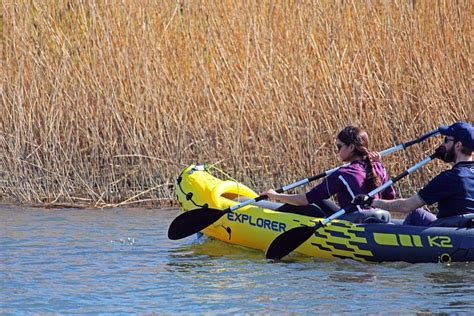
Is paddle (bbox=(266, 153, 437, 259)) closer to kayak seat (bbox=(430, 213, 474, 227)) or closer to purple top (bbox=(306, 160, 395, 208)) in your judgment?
purple top (bbox=(306, 160, 395, 208))

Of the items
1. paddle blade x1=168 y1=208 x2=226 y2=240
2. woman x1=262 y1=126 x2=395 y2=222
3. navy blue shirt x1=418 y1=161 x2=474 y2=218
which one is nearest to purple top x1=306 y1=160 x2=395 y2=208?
woman x1=262 y1=126 x2=395 y2=222

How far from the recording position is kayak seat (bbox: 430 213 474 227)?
25.3 feet

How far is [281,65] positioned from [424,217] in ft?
9.09

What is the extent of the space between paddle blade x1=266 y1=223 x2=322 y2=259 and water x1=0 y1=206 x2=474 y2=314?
8cm

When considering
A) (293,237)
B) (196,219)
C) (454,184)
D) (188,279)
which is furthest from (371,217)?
(188,279)

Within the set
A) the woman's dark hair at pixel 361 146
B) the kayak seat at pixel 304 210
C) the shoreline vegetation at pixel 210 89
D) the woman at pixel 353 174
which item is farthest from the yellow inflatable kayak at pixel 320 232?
the shoreline vegetation at pixel 210 89

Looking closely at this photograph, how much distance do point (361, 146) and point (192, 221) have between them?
1.41 meters

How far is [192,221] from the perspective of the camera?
8750 millimetres

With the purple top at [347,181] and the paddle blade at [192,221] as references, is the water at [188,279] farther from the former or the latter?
the purple top at [347,181]

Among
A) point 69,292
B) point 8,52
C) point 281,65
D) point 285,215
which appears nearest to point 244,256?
point 285,215

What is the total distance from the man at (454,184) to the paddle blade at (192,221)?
53.9 inches

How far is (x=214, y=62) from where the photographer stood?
10.6 m

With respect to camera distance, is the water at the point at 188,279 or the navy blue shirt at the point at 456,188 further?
the navy blue shirt at the point at 456,188

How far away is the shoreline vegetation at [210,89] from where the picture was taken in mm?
10133
